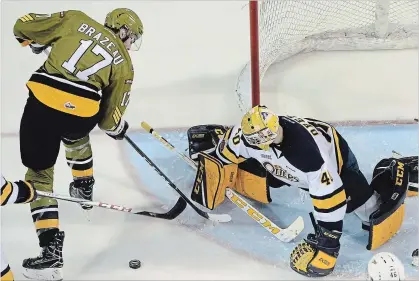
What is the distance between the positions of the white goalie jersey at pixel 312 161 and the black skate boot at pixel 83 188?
63cm

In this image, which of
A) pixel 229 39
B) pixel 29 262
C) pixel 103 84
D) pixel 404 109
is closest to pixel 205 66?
pixel 229 39

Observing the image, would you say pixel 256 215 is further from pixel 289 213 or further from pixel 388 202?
pixel 388 202

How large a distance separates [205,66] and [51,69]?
1.56 meters

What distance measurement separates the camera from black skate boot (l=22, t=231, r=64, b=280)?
2432mm

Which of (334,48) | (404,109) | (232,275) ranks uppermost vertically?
(334,48)

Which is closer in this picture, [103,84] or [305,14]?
[103,84]

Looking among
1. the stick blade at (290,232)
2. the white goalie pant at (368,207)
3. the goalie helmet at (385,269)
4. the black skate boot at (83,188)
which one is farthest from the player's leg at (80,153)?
the goalie helmet at (385,269)

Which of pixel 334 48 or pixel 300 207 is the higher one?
pixel 334 48

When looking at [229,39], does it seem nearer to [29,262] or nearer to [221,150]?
[221,150]

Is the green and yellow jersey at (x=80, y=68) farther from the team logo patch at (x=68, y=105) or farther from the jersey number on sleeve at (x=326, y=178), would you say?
the jersey number on sleeve at (x=326, y=178)

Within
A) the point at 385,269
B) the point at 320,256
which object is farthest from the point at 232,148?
the point at 385,269

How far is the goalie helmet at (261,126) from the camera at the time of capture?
92.4 inches

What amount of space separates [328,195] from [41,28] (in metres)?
1.21

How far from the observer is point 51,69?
2.38 m
